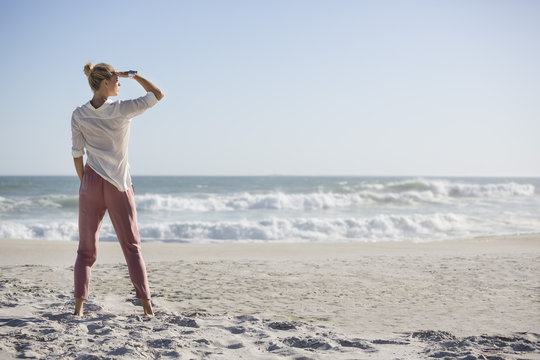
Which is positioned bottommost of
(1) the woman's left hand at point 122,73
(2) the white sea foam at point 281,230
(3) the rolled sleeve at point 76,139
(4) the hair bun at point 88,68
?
(2) the white sea foam at point 281,230

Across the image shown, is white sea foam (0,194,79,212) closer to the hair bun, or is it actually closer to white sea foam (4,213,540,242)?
white sea foam (4,213,540,242)

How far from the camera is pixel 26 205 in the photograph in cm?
2170

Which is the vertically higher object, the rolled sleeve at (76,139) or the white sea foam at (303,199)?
the rolled sleeve at (76,139)

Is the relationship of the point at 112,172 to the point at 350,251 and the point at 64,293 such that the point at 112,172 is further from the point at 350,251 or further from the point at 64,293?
the point at 350,251

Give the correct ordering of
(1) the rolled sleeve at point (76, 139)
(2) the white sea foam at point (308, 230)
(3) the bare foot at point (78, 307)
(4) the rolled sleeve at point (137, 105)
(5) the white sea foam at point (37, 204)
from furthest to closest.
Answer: (5) the white sea foam at point (37, 204) < (2) the white sea foam at point (308, 230) < (3) the bare foot at point (78, 307) < (1) the rolled sleeve at point (76, 139) < (4) the rolled sleeve at point (137, 105)

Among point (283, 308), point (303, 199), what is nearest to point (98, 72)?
point (283, 308)

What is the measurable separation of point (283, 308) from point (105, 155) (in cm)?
200

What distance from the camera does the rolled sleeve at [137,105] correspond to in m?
3.24

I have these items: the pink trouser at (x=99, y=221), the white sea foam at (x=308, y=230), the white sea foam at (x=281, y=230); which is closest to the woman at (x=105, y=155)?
the pink trouser at (x=99, y=221)

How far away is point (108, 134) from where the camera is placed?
331cm

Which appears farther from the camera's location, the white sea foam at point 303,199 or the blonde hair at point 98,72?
the white sea foam at point 303,199

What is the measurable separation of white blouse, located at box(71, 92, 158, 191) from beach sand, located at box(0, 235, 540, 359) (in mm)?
1082

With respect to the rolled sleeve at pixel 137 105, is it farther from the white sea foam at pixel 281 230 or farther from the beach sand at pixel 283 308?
the white sea foam at pixel 281 230

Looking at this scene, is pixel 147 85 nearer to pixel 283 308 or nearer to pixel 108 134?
pixel 108 134
